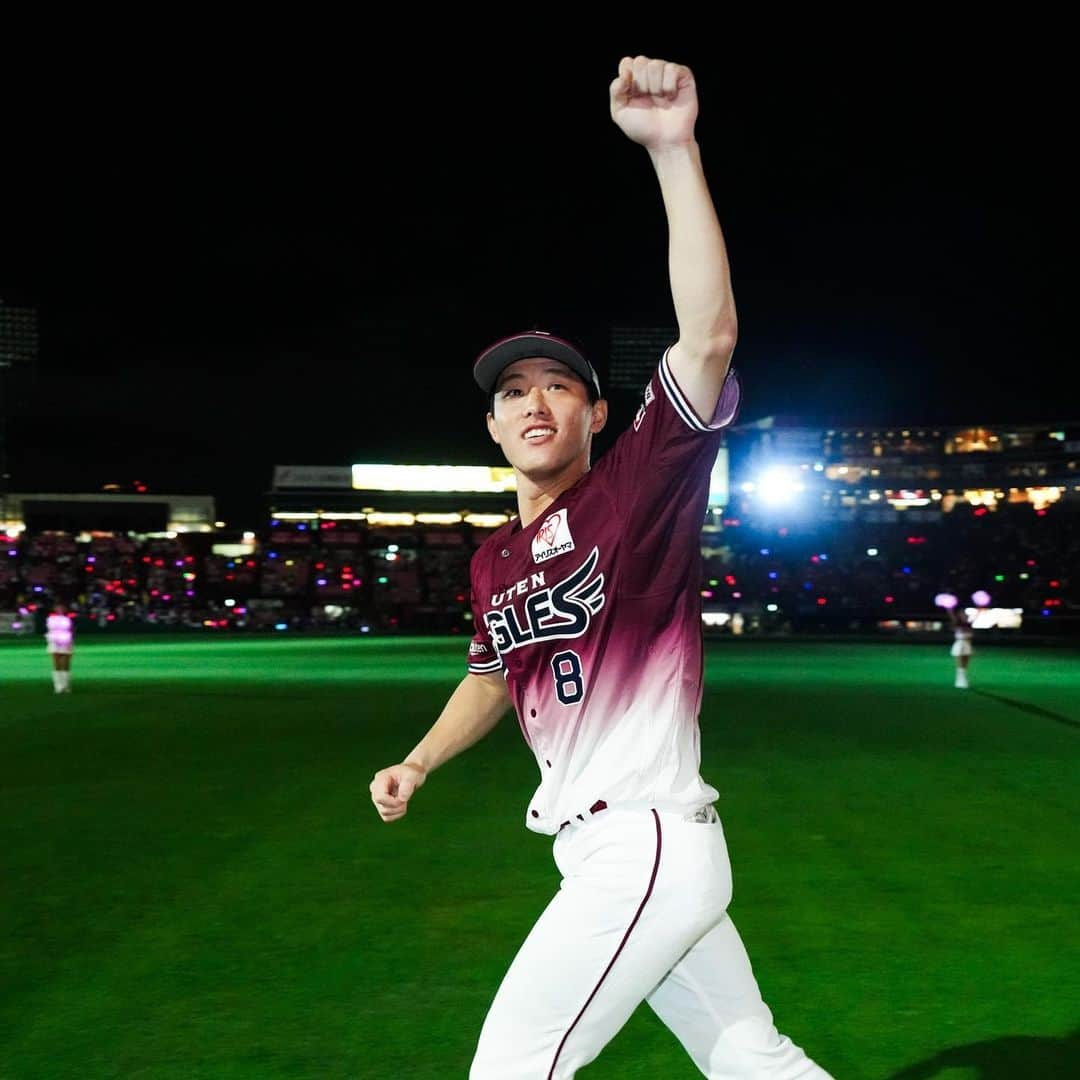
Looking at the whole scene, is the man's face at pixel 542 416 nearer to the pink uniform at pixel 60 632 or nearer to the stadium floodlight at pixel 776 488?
the pink uniform at pixel 60 632

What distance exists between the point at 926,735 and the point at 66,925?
491 inches

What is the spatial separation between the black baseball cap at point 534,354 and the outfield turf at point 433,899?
3.06 metres

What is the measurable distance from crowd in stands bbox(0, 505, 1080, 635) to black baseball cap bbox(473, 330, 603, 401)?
65606mm

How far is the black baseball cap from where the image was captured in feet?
10.6

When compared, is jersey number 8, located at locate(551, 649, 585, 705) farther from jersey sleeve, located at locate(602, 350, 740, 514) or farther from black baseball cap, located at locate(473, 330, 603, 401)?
black baseball cap, located at locate(473, 330, 603, 401)

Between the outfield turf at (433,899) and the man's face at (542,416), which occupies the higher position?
the man's face at (542,416)

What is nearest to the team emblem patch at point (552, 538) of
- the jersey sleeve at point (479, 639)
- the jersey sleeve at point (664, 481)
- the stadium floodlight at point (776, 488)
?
the jersey sleeve at point (664, 481)

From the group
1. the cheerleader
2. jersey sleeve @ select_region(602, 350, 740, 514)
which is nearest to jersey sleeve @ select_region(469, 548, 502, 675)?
jersey sleeve @ select_region(602, 350, 740, 514)

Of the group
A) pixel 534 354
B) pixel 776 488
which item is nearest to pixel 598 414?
pixel 534 354

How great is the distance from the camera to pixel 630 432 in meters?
3.01

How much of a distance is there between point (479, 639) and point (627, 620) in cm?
69

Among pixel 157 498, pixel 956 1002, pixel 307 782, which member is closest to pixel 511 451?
pixel 956 1002

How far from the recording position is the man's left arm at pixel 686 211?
8.86 ft

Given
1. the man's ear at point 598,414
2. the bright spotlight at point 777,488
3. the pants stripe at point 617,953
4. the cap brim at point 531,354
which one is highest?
the bright spotlight at point 777,488
